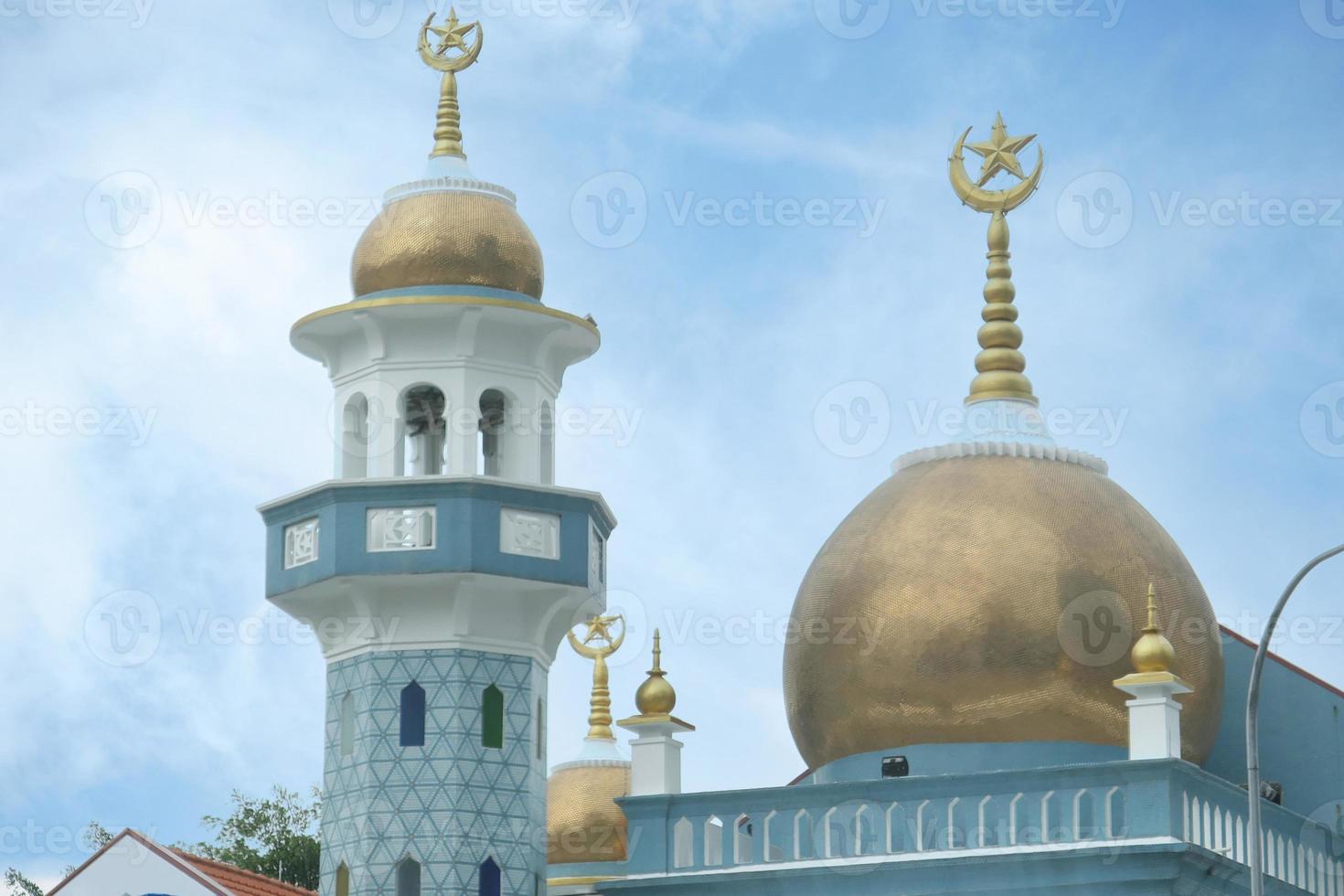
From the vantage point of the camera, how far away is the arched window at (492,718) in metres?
26.8

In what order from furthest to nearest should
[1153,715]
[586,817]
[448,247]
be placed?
[586,817] → [448,247] → [1153,715]

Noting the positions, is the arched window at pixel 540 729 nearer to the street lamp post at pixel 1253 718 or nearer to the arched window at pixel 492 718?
the arched window at pixel 492 718

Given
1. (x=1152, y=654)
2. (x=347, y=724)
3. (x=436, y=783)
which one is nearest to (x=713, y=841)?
(x=436, y=783)

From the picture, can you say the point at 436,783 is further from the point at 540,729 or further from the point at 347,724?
the point at 540,729

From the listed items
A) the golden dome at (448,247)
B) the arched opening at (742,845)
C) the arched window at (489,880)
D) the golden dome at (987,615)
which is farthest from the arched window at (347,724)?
the golden dome at (987,615)

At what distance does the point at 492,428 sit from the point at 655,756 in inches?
153

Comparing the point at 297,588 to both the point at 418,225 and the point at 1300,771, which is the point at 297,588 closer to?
the point at 418,225

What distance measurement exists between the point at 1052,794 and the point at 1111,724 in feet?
6.39

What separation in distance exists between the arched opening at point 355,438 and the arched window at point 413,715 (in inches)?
90.0

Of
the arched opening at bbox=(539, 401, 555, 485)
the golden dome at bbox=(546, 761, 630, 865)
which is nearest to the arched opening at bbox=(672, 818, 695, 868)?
the arched opening at bbox=(539, 401, 555, 485)

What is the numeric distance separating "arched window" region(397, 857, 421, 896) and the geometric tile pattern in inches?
3.9

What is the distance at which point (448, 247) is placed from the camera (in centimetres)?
2814

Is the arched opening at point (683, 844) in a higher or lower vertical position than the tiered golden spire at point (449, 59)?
lower

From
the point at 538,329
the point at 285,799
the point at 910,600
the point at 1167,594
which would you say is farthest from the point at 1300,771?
the point at 285,799
